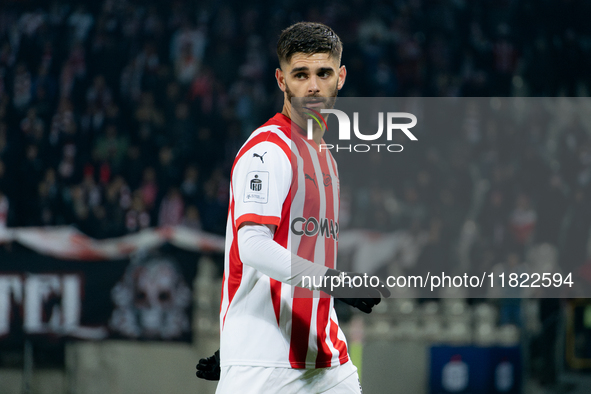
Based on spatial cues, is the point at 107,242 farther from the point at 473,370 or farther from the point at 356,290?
the point at 356,290

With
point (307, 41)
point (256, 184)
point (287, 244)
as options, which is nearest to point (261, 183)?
point (256, 184)

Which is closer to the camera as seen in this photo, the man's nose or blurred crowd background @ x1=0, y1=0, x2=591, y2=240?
the man's nose

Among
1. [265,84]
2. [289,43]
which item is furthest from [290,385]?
[265,84]

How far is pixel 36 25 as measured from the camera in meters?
6.46

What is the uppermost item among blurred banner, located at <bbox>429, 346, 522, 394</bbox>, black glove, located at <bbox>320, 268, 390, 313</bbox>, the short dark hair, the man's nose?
the short dark hair

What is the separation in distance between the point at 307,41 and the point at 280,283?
739 millimetres

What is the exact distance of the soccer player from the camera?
1752mm

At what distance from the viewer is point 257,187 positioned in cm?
175

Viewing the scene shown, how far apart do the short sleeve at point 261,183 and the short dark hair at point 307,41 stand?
12.6 inches

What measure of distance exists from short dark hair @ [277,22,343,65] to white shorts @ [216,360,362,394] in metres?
0.94

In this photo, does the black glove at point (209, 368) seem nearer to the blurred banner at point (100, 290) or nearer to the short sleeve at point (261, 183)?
the short sleeve at point (261, 183)
